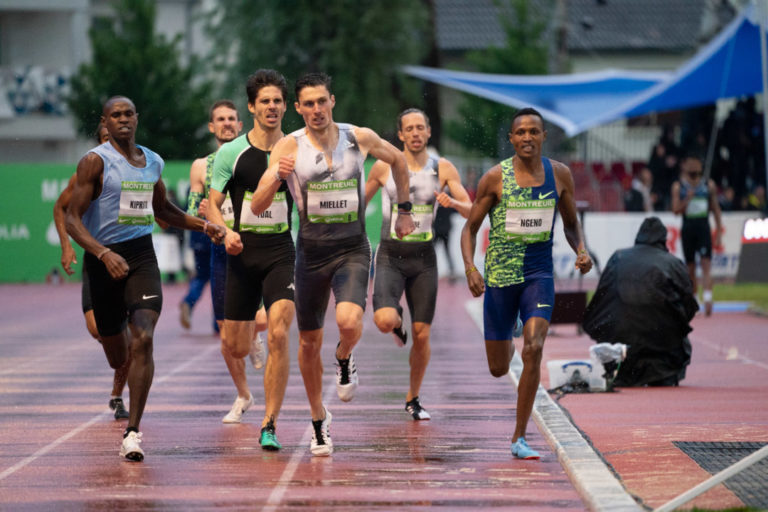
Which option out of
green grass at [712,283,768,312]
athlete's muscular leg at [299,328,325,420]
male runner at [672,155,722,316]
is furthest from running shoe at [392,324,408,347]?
green grass at [712,283,768,312]

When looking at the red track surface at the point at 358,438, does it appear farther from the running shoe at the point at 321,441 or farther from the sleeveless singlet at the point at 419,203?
the sleeveless singlet at the point at 419,203

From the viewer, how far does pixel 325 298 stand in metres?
9.02

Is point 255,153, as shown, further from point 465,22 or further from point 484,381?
point 465,22

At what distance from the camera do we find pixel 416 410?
34.7 ft

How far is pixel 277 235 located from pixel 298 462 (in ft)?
5.09

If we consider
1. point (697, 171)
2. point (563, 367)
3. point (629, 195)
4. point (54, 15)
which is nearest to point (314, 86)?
point (563, 367)

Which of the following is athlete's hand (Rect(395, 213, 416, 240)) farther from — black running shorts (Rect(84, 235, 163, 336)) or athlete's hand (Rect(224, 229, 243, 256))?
black running shorts (Rect(84, 235, 163, 336))

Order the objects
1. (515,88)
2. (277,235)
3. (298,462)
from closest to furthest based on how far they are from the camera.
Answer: (298,462), (277,235), (515,88)

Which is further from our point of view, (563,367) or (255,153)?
(563,367)

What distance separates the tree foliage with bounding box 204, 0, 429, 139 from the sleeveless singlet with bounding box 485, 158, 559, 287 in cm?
2718

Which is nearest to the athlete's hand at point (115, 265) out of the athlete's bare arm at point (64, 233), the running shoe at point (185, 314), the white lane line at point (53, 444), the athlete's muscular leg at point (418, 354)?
the athlete's bare arm at point (64, 233)

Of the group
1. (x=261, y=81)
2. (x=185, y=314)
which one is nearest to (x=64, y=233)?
(x=261, y=81)

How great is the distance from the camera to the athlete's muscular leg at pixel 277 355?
920 cm

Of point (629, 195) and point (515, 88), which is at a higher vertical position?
point (515, 88)
